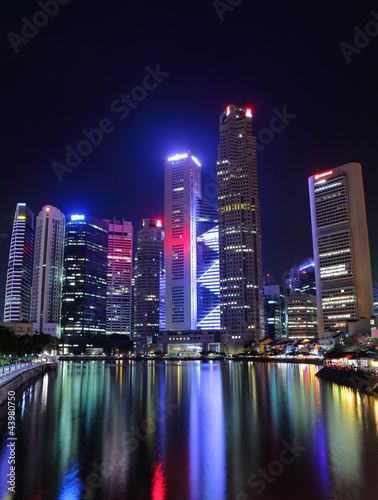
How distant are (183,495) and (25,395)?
162ft

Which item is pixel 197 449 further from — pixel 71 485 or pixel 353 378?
pixel 353 378

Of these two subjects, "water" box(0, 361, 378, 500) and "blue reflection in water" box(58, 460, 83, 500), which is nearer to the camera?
"blue reflection in water" box(58, 460, 83, 500)

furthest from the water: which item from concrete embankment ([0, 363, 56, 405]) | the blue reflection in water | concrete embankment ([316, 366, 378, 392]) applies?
concrete embankment ([316, 366, 378, 392])

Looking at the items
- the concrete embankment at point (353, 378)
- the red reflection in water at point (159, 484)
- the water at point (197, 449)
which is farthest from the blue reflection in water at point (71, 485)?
the concrete embankment at point (353, 378)

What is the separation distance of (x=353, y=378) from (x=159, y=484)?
181 feet

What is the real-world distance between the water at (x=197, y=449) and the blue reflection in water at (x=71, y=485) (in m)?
0.06

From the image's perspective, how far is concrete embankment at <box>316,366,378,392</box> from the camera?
60781 mm

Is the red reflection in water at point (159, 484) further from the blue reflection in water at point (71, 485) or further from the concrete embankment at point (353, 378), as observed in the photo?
the concrete embankment at point (353, 378)

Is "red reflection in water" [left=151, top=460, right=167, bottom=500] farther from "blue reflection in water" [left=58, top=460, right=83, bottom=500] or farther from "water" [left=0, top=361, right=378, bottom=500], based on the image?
"blue reflection in water" [left=58, top=460, right=83, bottom=500]

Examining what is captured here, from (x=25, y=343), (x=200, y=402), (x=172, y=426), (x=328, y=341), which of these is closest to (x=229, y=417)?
(x=172, y=426)

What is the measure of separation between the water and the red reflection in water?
57mm

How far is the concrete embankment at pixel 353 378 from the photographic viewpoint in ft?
199

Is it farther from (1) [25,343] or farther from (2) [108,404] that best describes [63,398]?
(1) [25,343]

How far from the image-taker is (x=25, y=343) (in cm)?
12750
